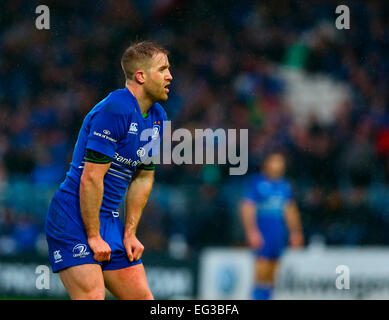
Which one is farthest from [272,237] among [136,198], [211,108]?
[136,198]

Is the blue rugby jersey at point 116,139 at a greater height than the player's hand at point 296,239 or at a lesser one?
greater

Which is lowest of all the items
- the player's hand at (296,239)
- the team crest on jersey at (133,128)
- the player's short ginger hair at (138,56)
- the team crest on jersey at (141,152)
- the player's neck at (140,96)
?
the player's hand at (296,239)

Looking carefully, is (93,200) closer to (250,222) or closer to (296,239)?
(250,222)

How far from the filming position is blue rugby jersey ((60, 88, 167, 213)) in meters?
4.33

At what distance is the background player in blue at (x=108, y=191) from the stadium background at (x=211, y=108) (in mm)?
5185

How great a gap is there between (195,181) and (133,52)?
5.83m

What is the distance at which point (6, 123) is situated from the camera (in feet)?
40.0

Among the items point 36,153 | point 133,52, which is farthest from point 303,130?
point 133,52

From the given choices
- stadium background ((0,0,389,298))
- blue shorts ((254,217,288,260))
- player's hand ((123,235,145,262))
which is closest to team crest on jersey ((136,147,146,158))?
player's hand ((123,235,145,262))

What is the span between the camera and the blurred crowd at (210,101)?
9.99 metres

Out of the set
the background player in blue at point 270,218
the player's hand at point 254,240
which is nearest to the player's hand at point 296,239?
the background player in blue at point 270,218

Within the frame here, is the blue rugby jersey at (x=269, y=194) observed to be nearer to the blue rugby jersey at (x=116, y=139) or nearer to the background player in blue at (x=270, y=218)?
the background player in blue at (x=270, y=218)

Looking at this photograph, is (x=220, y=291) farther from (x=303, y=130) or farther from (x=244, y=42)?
(x=244, y=42)

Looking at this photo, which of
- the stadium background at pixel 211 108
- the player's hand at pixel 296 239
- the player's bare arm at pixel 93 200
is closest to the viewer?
the player's bare arm at pixel 93 200
